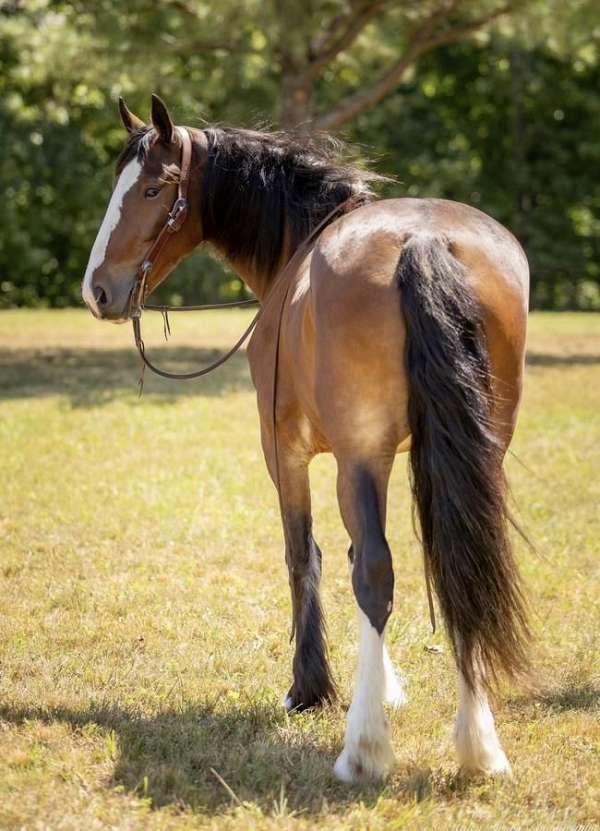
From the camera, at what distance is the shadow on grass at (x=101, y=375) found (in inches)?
437

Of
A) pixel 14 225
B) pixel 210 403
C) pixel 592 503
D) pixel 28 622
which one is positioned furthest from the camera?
pixel 14 225

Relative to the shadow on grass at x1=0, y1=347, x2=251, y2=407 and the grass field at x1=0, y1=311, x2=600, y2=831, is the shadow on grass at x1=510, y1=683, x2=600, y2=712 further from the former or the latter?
the shadow on grass at x1=0, y1=347, x2=251, y2=407

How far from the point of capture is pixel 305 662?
3635mm

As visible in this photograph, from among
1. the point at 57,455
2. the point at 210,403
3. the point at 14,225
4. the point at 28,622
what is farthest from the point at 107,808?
the point at 14,225

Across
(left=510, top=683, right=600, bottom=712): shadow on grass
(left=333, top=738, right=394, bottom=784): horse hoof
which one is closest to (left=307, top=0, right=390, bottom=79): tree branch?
(left=510, top=683, right=600, bottom=712): shadow on grass

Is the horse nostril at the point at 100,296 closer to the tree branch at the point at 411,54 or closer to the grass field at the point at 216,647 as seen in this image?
the grass field at the point at 216,647

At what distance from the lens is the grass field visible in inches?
113

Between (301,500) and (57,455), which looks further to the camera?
(57,455)

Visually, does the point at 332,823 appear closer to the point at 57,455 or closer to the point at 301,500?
the point at 301,500

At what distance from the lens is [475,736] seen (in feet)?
9.74

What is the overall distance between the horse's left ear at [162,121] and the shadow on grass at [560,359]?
10.8 m

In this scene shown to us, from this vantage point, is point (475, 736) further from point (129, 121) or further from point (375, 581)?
point (129, 121)

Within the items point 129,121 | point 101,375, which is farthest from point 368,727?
point 101,375

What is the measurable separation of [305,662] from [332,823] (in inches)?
37.6
